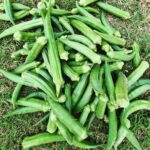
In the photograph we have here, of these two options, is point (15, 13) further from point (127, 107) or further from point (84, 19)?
point (127, 107)

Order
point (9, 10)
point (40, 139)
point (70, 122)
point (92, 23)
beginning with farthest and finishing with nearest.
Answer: point (9, 10) < point (92, 23) < point (40, 139) < point (70, 122)

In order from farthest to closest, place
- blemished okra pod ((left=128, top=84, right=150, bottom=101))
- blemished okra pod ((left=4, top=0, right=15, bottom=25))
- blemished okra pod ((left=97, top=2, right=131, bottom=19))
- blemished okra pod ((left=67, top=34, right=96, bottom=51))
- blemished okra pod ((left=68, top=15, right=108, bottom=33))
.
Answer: blemished okra pod ((left=97, top=2, right=131, bottom=19)) < blemished okra pod ((left=4, top=0, right=15, bottom=25)) < blemished okra pod ((left=68, top=15, right=108, bottom=33)) < blemished okra pod ((left=128, top=84, right=150, bottom=101)) < blemished okra pod ((left=67, top=34, right=96, bottom=51))

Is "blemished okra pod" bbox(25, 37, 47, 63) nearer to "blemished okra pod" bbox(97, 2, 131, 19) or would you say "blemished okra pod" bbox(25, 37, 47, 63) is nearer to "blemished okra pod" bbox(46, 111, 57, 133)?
"blemished okra pod" bbox(46, 111, 57, 133)

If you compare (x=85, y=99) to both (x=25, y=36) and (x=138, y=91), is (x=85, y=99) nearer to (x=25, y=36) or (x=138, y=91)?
(x=138, y=91)

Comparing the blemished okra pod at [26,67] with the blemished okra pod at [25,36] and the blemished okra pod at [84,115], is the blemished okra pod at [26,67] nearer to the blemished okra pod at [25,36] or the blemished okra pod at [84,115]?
the blemished okra pod at [25,36]

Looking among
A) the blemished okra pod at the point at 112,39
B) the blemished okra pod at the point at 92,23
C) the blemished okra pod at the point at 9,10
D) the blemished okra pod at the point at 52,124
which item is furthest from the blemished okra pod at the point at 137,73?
the blemished okra pod at the point at 9,10

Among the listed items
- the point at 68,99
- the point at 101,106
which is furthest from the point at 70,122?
the point at 101,106

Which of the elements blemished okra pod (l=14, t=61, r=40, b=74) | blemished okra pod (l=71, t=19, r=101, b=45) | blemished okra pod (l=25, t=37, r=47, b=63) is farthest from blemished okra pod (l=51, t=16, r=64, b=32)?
Answer: blemished okra pod (l=14, t=61, r=40, b=74)
